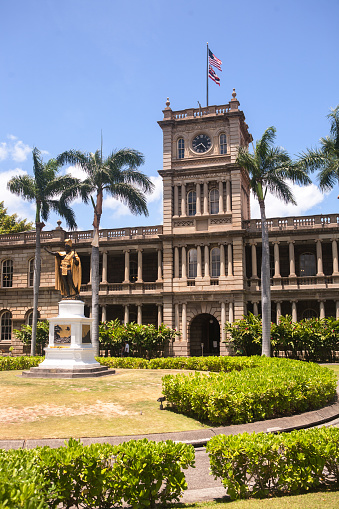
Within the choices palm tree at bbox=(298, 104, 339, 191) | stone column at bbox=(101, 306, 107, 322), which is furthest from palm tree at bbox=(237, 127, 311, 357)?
stone column at bbox=(101, 306, 107, 322)

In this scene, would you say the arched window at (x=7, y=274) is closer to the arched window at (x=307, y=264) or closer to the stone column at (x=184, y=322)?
the stone column at (x=184, y=322)

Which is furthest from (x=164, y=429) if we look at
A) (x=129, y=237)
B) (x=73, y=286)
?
(x=129, y=237)

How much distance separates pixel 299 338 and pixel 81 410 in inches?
717

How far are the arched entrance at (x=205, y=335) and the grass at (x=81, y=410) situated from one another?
702 inches

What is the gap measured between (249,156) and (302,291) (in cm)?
1088

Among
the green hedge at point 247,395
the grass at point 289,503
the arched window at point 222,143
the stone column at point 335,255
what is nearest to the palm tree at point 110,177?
the arched window at point 222,143

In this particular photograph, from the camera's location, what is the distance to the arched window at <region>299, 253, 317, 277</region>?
35312 millimetres

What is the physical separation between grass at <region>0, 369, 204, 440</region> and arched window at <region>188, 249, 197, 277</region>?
1768cm

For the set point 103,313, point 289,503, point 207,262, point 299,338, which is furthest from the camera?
point 103,313

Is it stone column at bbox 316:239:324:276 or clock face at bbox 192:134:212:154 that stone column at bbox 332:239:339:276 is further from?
clock face at bbox 192:134:212:154

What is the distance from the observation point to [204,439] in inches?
405

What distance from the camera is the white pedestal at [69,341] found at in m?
19.5

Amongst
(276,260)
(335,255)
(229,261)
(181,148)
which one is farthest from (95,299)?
(335,255)

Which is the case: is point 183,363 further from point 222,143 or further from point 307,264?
point 222,143
